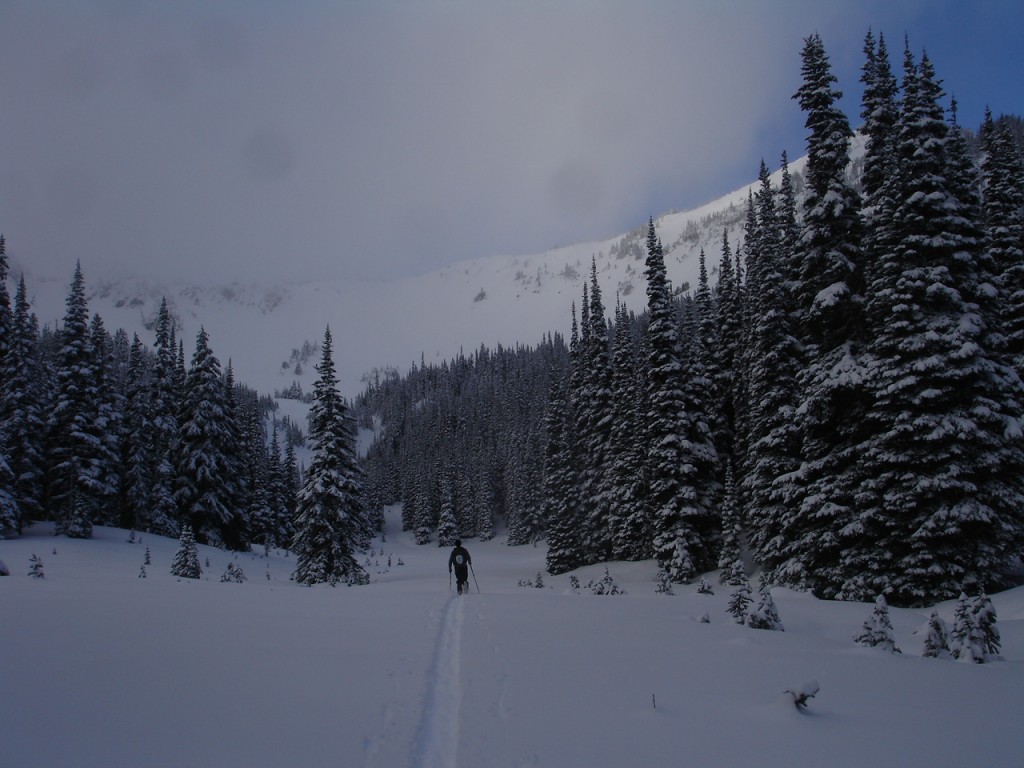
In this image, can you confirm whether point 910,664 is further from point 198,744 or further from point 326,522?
point 326,522

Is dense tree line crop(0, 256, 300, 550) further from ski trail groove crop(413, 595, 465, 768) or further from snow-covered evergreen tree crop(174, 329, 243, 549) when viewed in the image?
ski trail groove crop(413, 595, 465, 768)

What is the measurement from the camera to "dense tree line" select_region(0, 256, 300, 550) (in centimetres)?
3525

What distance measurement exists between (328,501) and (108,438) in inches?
673

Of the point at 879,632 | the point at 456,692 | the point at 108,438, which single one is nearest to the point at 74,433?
the point at 108,438

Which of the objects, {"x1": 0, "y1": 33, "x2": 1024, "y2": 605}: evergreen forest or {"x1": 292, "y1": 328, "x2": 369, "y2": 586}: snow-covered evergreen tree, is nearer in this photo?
{"x1": 0, "y1": 33, "x2": 1024, "y2": 605}: evergreen forest

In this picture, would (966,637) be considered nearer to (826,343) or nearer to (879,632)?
(879,632)

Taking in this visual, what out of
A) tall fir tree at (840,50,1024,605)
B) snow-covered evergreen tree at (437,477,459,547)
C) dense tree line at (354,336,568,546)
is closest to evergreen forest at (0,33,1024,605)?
tall fir tree at (840,50,1024,605)

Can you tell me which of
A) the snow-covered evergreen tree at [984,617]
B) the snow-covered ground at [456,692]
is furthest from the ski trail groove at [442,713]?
the snow-covered evergreen tree at [984,617]

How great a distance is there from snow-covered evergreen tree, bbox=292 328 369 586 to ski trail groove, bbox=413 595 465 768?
23.4 metres

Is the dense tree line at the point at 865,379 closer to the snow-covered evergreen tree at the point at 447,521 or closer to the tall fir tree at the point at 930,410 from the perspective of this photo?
the tall fir tree at the point at 930,410

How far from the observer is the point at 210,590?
49.6 ft

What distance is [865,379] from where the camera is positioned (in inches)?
717

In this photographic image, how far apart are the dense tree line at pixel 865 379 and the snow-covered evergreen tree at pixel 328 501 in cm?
1646

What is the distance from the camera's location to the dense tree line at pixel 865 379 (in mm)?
16203
